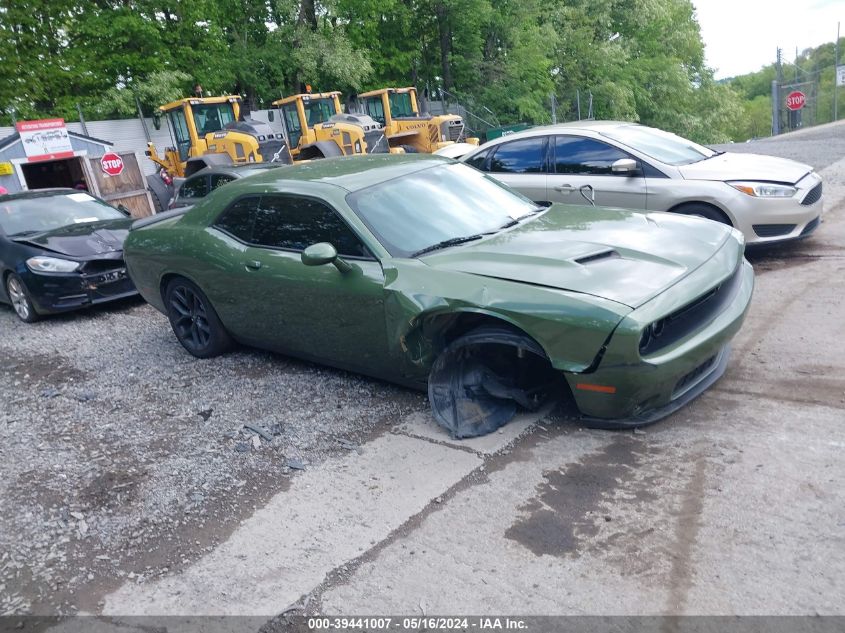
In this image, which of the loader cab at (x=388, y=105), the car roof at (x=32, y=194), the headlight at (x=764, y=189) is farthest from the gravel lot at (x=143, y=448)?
the loader cab at (x=388, y=105)

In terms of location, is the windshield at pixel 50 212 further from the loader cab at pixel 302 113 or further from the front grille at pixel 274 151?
the loader cab at pixel 302 113

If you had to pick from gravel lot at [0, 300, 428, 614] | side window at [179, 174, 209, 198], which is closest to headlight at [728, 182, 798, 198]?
gravel lot at [0, 300, 428, 614]

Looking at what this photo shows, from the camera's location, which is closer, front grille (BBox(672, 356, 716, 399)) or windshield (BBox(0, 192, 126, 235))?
front grille (BBox(672, 356, 716, 399))

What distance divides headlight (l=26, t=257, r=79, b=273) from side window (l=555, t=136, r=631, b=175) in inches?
218

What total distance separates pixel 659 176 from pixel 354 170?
3.46 metres

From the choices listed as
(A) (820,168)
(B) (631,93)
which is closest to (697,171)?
(A) (820,168)

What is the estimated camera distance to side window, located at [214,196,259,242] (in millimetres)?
5160

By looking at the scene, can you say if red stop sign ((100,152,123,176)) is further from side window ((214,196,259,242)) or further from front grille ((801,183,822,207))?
front grille ((801,183,822,207))

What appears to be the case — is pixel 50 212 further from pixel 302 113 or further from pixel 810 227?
pixel 302 113

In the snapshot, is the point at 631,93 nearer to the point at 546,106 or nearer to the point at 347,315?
the point at 546,106

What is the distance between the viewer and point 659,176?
688 centimetres

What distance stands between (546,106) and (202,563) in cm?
3262

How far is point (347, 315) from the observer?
4.41m

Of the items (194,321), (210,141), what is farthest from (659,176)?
(210,141)
